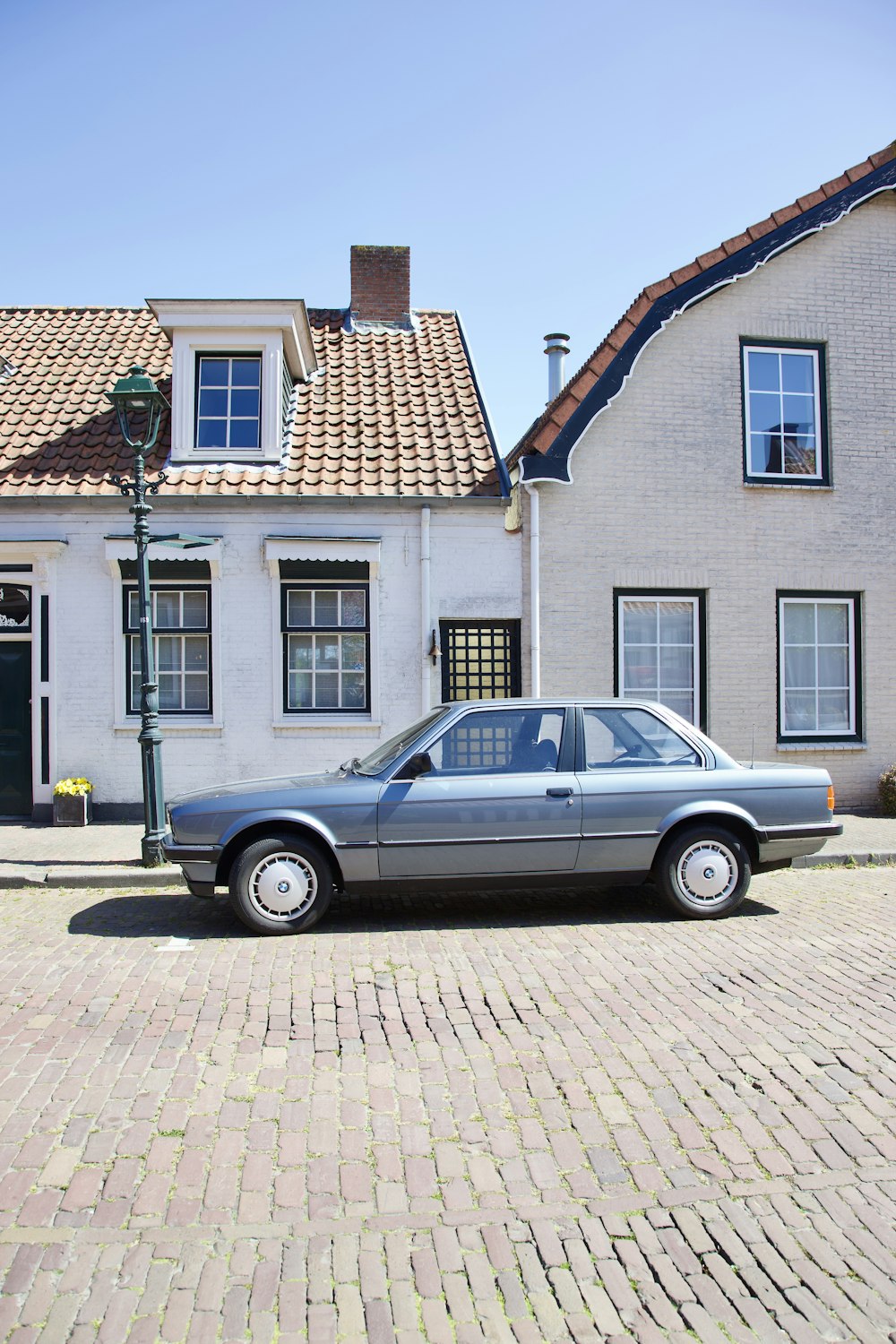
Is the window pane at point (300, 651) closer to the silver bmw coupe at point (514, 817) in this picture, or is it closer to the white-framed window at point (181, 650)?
the white-framed window at point (181, 650)

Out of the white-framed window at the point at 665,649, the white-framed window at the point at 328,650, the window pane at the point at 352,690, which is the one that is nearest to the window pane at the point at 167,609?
the white-framed window at the point at 328,650

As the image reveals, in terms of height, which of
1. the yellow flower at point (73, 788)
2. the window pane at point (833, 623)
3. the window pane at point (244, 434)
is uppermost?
the window pane at point (244, 434)

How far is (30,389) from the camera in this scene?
1292cm

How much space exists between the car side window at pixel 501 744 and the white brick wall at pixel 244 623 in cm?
457

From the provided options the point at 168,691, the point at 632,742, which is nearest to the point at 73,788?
the point at 168,691

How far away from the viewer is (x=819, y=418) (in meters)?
12.5

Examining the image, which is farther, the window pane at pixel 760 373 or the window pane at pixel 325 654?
the window pane at pixel 760 373

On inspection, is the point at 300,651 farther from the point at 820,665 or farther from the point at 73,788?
the point at 820,665

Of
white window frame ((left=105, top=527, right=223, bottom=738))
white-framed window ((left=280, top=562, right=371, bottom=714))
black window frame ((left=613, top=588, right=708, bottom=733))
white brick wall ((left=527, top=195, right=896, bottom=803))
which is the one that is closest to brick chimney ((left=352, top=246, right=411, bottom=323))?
white brick wall ((left=527, top=195, right=896, bottom=803))

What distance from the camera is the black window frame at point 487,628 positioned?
1171 centimetres

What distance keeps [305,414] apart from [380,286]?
3.42m

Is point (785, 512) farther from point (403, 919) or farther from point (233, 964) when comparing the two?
point (233, 964)

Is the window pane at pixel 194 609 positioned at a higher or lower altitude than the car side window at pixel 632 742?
higher

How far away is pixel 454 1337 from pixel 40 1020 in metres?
3.09
